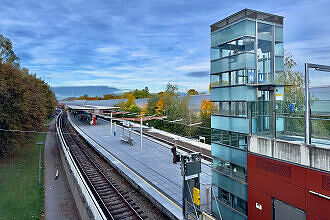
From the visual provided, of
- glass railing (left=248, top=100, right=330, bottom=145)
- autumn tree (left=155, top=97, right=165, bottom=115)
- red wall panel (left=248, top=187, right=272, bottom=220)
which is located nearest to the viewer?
glass railing (left=248, top=100, right=330, bottom=145)

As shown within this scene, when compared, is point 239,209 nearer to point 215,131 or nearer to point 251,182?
point 251,182

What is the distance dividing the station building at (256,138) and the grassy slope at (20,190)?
1173cm

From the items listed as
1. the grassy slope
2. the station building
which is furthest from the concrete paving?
the station building

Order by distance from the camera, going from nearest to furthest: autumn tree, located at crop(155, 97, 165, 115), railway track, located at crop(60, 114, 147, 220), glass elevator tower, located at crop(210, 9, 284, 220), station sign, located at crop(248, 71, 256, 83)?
glass elevator tower, located at crop(210, 9, 284, 220) → station sign, located at crop(248, 71, 256, 83) → railway track, located at crop(60, 114, 147, 220) → autumn tree, located at crop(155, 97, 165, 115)

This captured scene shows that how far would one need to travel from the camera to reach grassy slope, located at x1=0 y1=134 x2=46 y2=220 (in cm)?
1452

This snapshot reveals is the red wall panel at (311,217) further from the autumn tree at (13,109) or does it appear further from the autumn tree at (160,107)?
the autumn tree at (160,107)

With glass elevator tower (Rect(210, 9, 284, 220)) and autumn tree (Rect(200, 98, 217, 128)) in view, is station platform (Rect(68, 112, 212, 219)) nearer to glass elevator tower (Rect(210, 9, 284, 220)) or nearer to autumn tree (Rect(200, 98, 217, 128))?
glass elevator tower (Rect(210, 9, 284, 220))

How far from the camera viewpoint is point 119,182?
1634 cm

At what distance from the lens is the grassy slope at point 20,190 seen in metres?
14.5

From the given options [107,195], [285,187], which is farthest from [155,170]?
[285,187]

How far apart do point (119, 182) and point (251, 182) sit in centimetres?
1028

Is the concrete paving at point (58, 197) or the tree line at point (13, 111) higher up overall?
the tree line at point (13, 111)

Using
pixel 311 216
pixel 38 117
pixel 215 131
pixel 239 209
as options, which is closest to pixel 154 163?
pixel 215 131

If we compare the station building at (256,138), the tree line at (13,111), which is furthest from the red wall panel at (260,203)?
the tree line at (13,111)
